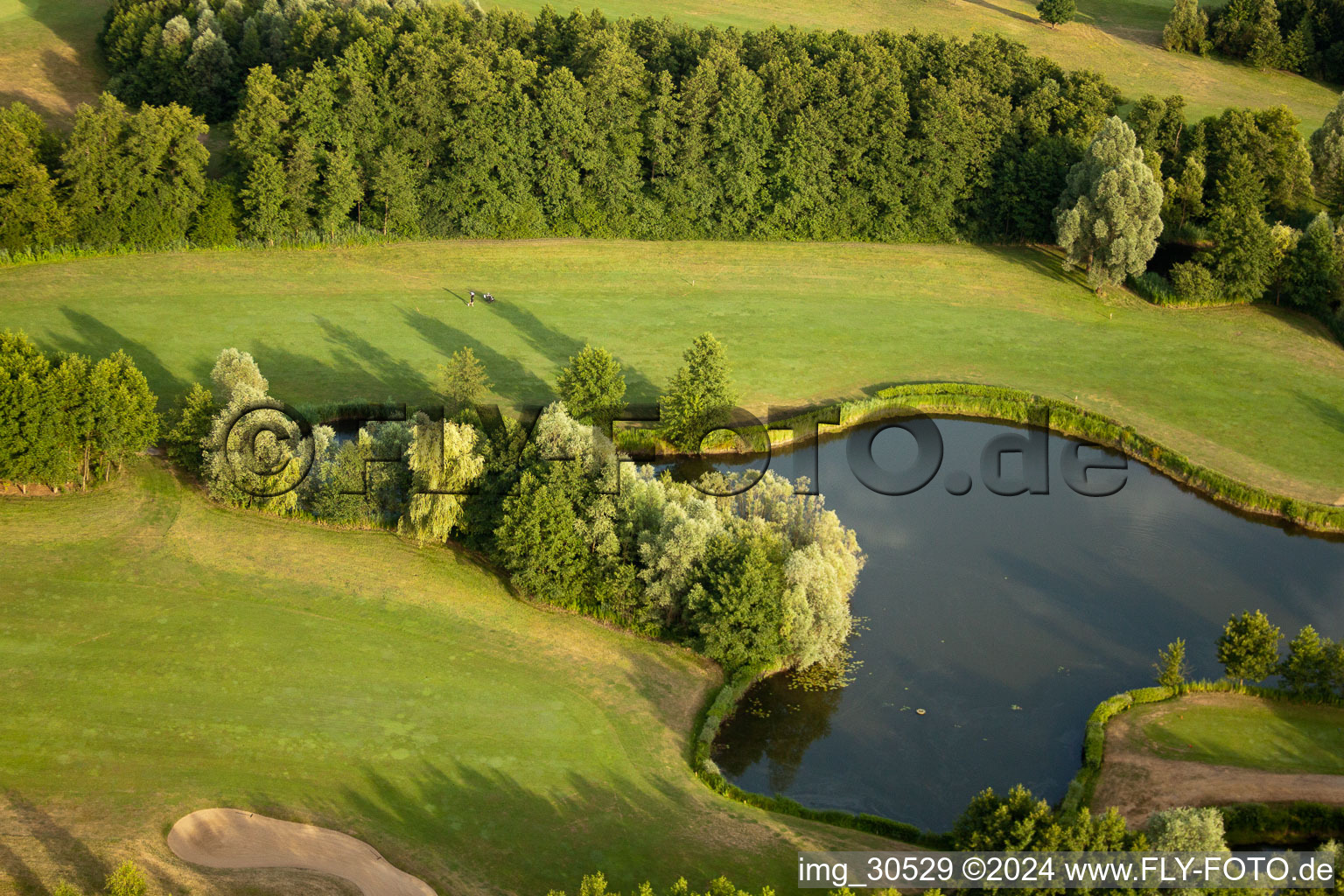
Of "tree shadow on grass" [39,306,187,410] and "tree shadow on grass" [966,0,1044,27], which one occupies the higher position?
"tree shadow on grass" [966,0,1044,27]

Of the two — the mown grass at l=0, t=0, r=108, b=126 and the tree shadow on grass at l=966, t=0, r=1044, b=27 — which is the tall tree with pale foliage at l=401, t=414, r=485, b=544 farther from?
the tree shadow on grass at l=966, t=0, r=1044, b=27

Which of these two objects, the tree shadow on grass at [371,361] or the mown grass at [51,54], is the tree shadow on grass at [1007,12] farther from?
the mown grass at [51,54]

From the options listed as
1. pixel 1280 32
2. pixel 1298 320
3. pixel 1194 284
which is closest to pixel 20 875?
pixel 1194 284

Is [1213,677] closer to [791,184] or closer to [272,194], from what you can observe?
[791,184]

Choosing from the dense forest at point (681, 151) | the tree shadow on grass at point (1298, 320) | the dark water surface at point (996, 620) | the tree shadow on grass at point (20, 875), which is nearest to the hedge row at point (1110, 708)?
the dark water surface at point (996, 620)

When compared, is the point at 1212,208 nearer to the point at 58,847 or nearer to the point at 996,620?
the point at 996,620

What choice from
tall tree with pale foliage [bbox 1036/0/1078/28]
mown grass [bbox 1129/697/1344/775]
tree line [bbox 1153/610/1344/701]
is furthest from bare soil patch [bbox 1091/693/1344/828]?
tall tree with pale foliage [bbox 1036/0/1078/28]
